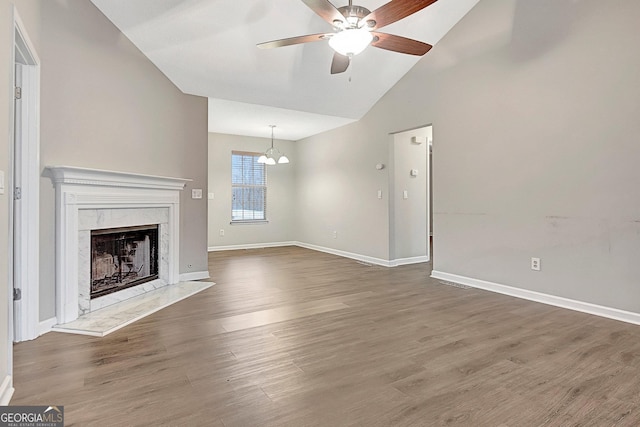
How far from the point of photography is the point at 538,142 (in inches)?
136

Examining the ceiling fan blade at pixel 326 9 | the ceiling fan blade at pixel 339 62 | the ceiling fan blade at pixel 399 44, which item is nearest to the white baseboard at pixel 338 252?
the ceiling fan blade at pixel 339 62

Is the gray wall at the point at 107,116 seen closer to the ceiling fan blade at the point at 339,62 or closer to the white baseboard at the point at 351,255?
the ceiling fan blade at the point at 339,62

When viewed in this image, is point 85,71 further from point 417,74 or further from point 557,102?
point 557,102

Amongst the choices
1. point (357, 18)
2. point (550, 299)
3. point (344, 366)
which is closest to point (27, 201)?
point (344, 366)

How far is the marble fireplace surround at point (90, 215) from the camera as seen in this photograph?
2.76 m

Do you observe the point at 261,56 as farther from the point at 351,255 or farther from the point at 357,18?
the point at 351,255

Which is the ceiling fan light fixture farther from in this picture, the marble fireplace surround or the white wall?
the white wall

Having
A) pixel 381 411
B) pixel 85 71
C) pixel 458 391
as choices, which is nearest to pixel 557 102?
pixel 458 391

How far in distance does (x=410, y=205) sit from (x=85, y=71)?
A: 455cm

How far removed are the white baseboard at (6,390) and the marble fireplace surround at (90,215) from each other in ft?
3.63

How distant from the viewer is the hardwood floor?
1619 millimetres

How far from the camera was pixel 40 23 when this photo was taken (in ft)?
8.45

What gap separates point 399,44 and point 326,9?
874mm

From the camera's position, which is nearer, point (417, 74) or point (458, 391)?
point (458, 391)
